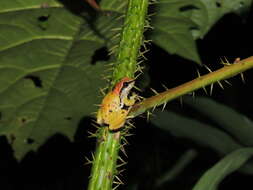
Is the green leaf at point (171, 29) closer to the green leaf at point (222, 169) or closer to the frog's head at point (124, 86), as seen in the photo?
the green leaf at point (222, 169)

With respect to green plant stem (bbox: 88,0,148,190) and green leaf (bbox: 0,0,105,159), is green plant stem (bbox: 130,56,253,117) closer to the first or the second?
green plant stem (bbox: 88,0,148,190)

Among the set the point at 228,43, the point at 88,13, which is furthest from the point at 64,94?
the point at 228,43

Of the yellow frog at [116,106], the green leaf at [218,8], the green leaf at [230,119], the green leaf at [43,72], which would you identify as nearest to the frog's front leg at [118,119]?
the yellow frog at [116,106]

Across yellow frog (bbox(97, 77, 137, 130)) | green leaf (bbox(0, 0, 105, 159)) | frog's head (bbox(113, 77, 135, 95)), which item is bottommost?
green leaf (bbox(0, 0, 105, 159))

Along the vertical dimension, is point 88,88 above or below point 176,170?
above

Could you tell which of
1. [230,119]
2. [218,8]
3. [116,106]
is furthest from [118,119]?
[230,119]

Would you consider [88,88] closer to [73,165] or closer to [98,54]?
[98,54]

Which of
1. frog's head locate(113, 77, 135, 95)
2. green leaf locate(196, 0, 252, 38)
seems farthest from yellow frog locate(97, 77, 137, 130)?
green leaf locate(196, 0, 252, 38)
